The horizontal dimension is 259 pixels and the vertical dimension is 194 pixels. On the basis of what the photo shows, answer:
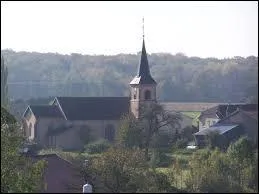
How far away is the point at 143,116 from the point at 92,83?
4291 centimetres

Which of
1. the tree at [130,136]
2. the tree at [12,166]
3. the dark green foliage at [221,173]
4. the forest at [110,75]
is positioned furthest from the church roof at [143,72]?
the tree at [12,166]

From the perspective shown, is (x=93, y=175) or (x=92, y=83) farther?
(x=92, y=83)

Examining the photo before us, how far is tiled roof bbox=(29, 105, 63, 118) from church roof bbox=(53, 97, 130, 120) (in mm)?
422

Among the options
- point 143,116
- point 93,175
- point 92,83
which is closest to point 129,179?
point 93,175

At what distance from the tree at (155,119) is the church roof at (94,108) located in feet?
12.5

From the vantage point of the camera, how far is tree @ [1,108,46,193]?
1459cm

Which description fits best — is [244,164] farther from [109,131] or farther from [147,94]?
[109,131]

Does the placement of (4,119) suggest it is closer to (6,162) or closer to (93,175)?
(6,162)

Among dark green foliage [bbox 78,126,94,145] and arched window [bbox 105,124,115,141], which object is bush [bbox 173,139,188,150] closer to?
dark green foliage [bbox 78,126,94,145]

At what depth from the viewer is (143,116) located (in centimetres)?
4822

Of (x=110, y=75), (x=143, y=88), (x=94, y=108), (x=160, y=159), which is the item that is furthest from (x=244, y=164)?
(x=110, y=75)

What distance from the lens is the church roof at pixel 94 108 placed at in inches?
2069

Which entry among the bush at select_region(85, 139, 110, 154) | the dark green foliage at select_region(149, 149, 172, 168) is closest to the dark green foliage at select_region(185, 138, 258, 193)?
the dark green foliage at select_region(149, 149, 172, 168)

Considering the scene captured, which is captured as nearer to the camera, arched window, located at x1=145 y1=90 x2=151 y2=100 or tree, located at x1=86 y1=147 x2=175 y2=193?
tree, located at x1=86 y1=147 x2=175 y2=193
